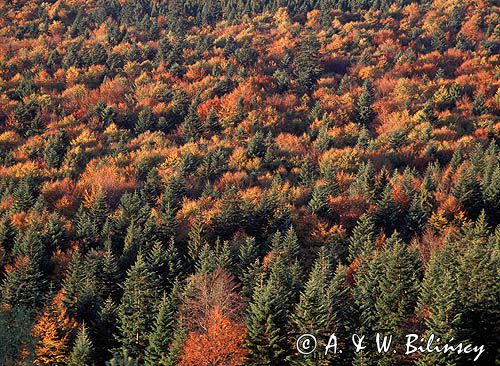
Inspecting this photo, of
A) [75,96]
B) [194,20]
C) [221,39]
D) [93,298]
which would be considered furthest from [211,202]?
[194,20]

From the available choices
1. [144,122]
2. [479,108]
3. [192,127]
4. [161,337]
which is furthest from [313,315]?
[479,108]

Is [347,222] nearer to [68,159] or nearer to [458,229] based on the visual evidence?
[458,229]

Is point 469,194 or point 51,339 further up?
point 51,339

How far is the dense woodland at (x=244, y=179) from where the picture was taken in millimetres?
35875

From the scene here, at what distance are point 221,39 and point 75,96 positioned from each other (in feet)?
157

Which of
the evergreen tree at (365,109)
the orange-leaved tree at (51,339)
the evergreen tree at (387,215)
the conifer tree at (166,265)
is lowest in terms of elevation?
the evergreen tree at (365,109)

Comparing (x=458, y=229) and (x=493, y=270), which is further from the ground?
(x=493, y=270)

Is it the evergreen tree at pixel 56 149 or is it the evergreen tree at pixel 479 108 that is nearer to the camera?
the evergreen tree at pixel 56 149

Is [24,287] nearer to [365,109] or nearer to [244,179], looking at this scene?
[244,179]

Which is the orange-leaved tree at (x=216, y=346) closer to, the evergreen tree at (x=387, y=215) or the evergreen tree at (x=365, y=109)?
the evergreen tree at (x=387, y=215)

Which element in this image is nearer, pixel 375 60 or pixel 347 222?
pixel 347 222

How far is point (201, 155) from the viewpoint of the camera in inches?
3720

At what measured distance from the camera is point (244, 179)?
8656 cm

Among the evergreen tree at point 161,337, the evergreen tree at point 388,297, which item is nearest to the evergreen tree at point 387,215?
the evergreen tree at point 388,297
